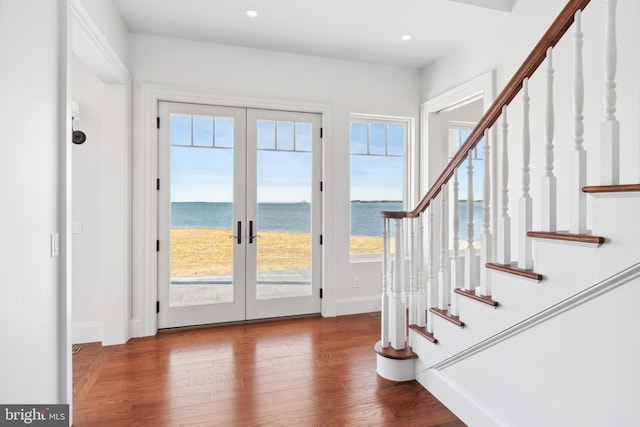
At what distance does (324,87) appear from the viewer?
142 inches

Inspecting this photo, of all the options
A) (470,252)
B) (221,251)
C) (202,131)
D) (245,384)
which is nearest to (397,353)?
(470,252)

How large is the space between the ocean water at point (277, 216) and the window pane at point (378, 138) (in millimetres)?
622

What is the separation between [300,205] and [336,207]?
40 cm

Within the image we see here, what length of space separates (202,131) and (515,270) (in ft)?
9.64

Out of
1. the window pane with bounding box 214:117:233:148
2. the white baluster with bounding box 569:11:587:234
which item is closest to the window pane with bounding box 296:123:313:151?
the window pane with bounding box 214:117:233:148

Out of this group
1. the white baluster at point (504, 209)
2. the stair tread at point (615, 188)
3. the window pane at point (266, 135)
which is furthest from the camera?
the window pane at point (266, 135)

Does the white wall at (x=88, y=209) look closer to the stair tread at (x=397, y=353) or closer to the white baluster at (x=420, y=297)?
the stair tread at (x=397, y=353)

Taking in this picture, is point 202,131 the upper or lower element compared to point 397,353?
upper

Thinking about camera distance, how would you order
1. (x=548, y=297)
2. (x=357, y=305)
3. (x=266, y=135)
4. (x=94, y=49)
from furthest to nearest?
(x=357, y=305)
(x=266, y=135)
(x=94, y=49)
(x=548, y=297)

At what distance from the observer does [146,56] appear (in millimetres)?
3113

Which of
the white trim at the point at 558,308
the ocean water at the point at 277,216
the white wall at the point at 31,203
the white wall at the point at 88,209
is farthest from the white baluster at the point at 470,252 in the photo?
the white wall at the point at 88,209

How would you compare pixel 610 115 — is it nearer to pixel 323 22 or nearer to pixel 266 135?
pixel 323 22

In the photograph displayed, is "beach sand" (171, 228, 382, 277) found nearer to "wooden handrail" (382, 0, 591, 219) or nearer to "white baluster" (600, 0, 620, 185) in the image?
"wooden handrail" (382, 0, 591, 219)

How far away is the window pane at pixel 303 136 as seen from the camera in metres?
3.61
